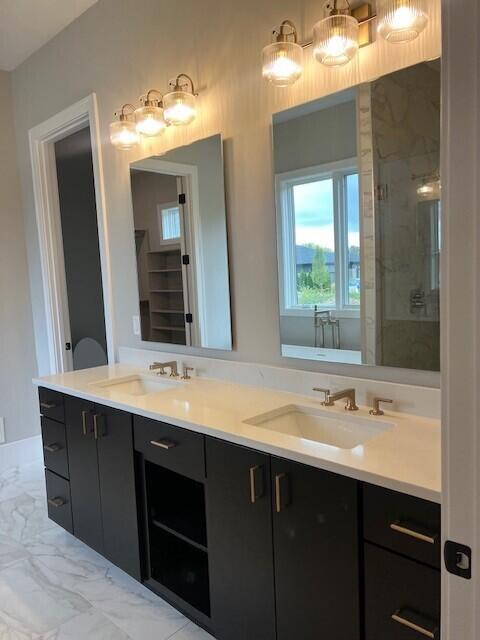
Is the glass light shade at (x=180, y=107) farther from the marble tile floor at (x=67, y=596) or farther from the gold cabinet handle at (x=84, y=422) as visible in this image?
the marble tile floor at (x=67, y=596)

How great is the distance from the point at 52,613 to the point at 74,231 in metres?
3.02

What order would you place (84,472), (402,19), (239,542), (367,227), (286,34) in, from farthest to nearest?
1. (84,472)
2. (286,34)
3. (367,227)
4. (239,542)
5. (402,19)

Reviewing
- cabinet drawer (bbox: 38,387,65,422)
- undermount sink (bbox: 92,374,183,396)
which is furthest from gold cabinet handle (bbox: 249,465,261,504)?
cabinet drawer (bbox: 38,387,65,422)

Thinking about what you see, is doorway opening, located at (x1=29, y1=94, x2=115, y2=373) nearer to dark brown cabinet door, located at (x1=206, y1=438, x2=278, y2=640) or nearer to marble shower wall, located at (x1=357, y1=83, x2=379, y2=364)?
dark brown cabinet door, located at (x1=206, y1=438, x2=278, y2=640)

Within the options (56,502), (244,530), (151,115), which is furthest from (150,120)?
(56,502)

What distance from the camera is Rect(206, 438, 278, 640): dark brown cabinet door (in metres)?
1.51

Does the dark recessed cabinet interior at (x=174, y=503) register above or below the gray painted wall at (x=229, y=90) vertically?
below

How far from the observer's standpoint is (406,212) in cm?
161

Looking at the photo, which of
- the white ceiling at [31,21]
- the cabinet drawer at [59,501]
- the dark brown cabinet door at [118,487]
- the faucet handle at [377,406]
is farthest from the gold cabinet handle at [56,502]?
the white ceiling at [31,21]

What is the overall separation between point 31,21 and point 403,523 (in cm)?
331

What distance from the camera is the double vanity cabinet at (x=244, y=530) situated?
1204 millimetres

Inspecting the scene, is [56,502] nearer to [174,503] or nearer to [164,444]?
[174,503]

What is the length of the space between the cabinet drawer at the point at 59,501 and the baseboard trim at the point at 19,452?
1.27 metres

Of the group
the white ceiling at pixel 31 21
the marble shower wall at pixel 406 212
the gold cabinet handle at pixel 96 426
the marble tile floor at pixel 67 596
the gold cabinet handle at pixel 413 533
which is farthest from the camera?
the white ceiling at pixel 31 21
